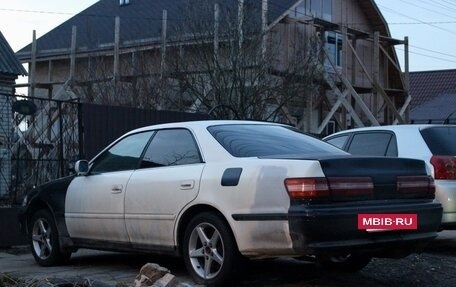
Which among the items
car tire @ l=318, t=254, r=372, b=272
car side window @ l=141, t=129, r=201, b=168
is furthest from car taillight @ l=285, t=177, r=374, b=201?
car tire @ l=318, t=254, r=372, b=272

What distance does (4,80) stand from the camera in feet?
57.1

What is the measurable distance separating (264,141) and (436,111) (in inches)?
1010

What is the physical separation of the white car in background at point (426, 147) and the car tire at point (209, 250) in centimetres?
306

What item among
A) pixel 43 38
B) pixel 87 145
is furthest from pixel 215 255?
pixel 43 38

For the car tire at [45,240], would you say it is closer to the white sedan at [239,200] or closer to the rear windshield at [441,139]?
the white sedan at [239,200]

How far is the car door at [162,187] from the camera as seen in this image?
6195 millimetres

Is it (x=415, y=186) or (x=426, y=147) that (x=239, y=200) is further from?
(x=426, y=147)

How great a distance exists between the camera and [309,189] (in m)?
5.30

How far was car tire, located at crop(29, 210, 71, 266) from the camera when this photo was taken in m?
7.60

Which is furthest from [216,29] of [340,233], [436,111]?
[436,111]

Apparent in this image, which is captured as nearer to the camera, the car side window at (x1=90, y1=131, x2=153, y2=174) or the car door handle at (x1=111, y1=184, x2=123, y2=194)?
the car door handle at (x1=111, y1=184, x2=123, y2=194)

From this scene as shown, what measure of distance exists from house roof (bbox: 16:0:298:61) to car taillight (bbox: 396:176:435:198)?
14548 mm

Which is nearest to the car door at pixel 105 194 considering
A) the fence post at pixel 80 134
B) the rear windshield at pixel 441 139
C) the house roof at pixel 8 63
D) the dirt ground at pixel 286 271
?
the dirt ground at pixel 286 271

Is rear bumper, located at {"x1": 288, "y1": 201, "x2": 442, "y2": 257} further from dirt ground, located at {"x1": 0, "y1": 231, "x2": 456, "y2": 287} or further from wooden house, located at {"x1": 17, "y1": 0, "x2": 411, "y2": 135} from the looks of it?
wooden house, located at {"x1": 17, "y1": 0, "x2": 411, "y2": 135}
